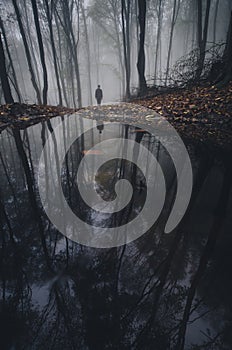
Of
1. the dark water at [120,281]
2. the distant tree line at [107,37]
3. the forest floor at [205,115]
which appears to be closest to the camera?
the dark water at [120,281]

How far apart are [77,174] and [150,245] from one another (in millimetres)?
1775

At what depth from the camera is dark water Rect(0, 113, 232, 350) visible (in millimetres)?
1200

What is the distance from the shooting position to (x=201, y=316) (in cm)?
129

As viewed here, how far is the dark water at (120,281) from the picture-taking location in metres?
1.20

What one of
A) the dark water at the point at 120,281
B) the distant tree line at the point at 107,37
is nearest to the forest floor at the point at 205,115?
the distant tree line at the point at 107,37

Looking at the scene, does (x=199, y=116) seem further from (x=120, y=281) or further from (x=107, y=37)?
(x=107, y=37)

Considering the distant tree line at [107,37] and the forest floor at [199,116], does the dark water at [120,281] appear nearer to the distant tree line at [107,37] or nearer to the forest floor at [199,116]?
the forest floor at [199,116]

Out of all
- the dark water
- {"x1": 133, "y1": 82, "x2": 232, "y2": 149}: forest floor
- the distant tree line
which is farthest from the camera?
the distant tree line

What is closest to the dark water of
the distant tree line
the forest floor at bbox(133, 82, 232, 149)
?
the forest floor at bbox(133, 82, 232, 149)

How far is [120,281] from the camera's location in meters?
1.54

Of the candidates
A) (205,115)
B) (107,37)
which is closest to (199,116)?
(205,115)

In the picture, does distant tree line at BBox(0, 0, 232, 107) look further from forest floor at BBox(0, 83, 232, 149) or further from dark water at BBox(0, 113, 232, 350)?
dark water at BBox(0, 113, 232, 350)

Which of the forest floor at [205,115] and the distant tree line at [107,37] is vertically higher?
the distant tree line at [107,37]

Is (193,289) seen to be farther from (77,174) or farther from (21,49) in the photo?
(21,49)
